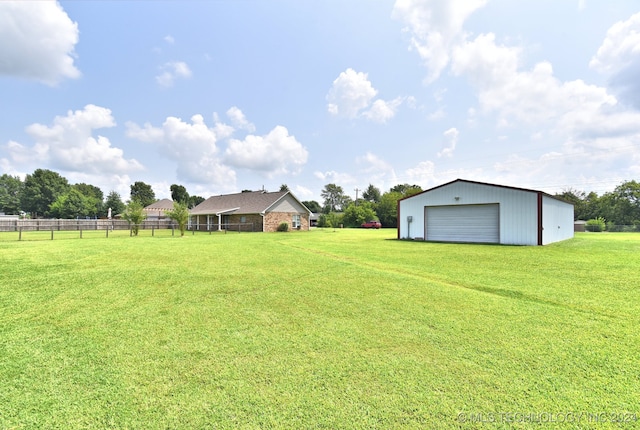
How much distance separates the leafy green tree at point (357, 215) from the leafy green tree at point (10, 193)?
86408mm

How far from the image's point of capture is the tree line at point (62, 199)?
186 feet

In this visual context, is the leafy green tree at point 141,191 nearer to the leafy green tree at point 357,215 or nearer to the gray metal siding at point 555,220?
the leafy green tree at point 357,215

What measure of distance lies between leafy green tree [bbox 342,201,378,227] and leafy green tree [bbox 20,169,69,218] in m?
68.4

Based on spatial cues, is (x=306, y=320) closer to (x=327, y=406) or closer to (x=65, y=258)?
(x=327, y=406)

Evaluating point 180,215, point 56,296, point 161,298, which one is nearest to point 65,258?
point 56,296

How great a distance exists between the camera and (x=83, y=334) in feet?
12.6

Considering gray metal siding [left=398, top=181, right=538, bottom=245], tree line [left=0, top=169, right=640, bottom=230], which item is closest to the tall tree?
tree line [left=0, top=169, right=640, bottom=230]

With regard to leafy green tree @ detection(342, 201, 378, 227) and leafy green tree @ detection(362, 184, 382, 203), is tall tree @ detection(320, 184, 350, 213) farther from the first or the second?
leafy green tree @ detection(342, 201, 378, 227)

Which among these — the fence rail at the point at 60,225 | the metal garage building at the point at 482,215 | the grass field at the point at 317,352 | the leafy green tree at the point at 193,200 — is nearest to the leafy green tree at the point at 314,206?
the leafy green tree at the point at 193,200

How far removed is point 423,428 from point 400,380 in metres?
0.60

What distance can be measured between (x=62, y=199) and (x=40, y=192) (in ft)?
59.3

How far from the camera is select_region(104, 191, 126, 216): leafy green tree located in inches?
2532

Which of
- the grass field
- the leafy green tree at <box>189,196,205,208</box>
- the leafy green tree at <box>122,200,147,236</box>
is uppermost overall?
the leafy green tree at <box>189,196,205,208</box>

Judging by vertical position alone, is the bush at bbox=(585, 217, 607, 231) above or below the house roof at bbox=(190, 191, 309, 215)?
below
